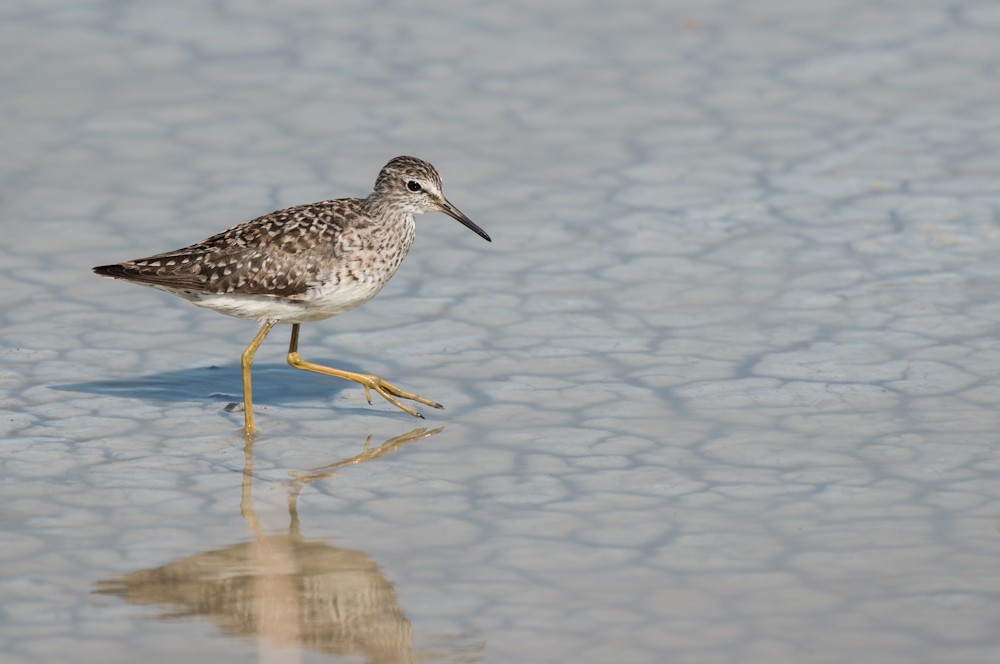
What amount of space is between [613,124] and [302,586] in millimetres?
8100

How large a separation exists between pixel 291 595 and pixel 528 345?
11.5ft

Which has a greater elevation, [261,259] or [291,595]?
[261,259]

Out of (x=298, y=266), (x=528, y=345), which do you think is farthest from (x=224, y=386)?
(x=528, y=345)

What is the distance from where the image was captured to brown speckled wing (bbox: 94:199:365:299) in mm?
8414

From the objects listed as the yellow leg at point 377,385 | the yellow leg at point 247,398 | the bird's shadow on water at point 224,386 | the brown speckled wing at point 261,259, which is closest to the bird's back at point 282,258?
the brown speckled wing at point 261,259

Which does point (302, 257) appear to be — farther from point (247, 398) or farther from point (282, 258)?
point (247, 398)

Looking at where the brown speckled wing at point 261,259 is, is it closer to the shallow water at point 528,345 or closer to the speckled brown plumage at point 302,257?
the speckled brown plumage at point 302,257

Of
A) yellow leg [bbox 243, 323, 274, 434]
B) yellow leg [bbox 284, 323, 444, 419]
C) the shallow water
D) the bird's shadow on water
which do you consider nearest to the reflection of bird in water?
the shallow water

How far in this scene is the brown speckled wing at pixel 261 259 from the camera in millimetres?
8414

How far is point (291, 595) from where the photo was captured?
252 inches

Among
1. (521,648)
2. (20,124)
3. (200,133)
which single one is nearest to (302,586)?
(521,648)

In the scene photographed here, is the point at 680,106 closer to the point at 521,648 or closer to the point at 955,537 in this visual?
the point at 955,537

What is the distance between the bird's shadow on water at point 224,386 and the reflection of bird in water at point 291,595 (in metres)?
2.02

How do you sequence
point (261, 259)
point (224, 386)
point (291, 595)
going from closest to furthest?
point (291, 595), point (261, 259), point (224, 386)
